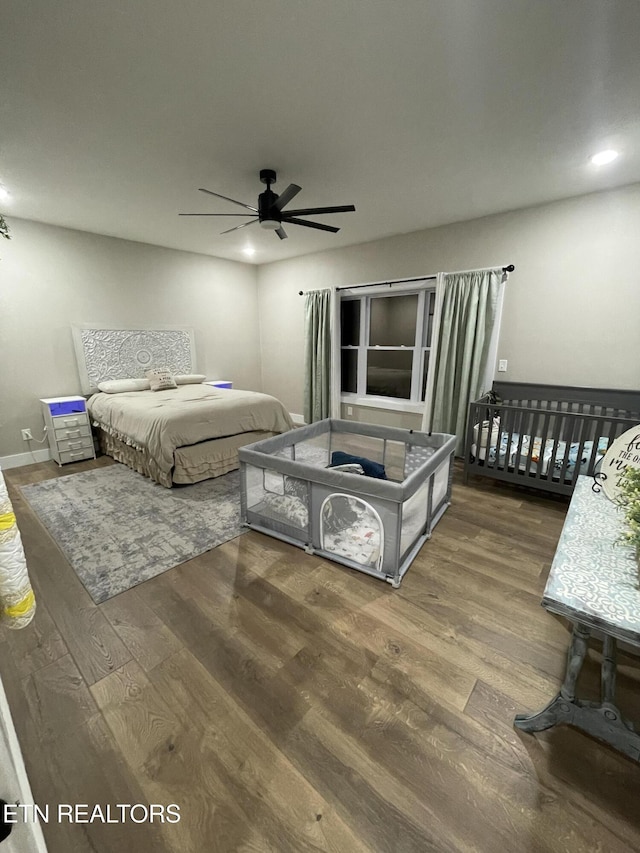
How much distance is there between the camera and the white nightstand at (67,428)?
359 centimetres

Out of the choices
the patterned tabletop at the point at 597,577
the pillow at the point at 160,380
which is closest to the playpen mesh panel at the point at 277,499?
the patterned tabletop at the point at 597,577

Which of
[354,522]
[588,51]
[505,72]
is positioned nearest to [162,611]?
[354,522]

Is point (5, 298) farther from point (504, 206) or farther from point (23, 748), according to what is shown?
point (504, 206)

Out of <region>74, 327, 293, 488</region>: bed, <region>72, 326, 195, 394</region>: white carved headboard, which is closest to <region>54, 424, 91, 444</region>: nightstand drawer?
<region>74, 327, 293, 488</region>: bed

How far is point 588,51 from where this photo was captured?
147cm

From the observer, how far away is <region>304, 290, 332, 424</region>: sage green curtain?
471cm

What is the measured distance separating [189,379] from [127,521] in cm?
250

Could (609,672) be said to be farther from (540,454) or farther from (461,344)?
(461,344)

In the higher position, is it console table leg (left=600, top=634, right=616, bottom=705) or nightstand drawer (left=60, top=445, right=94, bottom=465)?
console table leg (left=600, top=634, right=616, bottom=705)

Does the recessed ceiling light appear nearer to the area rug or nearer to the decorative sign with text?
the decorative sign with text

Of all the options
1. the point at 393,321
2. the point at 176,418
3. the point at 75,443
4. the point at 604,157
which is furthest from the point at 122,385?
the point at 604,157

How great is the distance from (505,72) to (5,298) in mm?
4451

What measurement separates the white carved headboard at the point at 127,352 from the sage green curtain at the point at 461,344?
135 inches

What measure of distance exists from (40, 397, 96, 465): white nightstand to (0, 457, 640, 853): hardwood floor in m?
2.10
